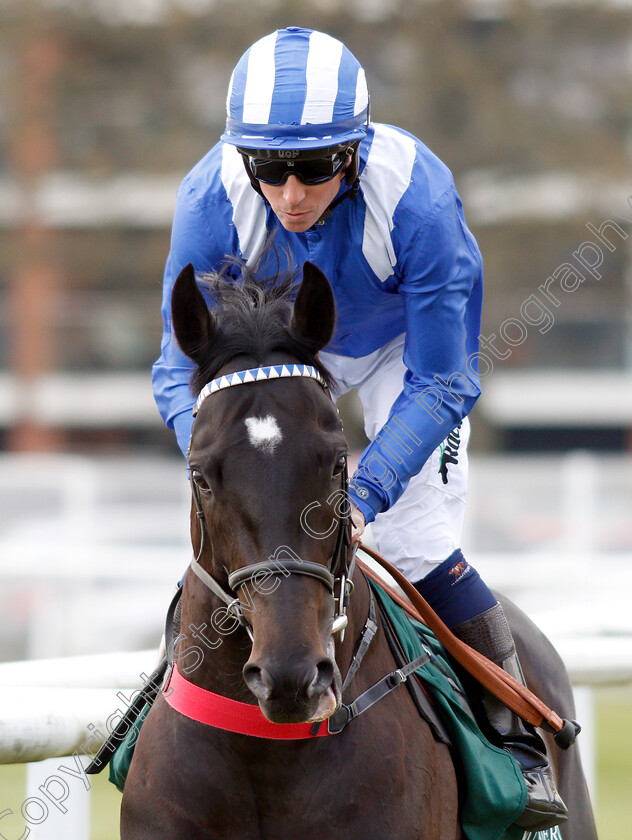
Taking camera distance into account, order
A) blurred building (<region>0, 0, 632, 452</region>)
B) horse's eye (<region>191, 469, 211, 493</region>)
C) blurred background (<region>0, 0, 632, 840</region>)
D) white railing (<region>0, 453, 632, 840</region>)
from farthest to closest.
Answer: blurred building (<region>0, 0, 632, 452</region>) < blurred background (<region>0, 0, 632, 840</region>) < white railing (<region>0, 453, 632, 840</region>) < horse's eye (<region>191, 469, 211, 493</region>)

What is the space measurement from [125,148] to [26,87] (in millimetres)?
1978

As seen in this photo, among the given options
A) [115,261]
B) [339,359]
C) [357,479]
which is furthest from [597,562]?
[115,261]

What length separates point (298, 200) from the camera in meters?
3.20

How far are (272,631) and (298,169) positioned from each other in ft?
4.37

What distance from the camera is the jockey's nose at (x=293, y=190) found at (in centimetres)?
319

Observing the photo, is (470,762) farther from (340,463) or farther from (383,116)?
(383,116)

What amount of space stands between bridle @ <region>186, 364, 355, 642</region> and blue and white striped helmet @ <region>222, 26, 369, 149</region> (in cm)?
69

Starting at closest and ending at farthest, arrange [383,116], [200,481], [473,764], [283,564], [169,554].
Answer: [283,564] < [200,481] < [473,764] < [169,554] < [383,116]

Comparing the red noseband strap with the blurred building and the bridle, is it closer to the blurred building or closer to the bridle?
the bridle

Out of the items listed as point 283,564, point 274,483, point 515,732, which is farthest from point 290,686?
point 515,732

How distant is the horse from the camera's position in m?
2.52

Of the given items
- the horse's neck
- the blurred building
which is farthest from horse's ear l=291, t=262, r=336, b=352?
the blurred building

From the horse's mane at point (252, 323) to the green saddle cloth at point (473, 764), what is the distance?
0.81m

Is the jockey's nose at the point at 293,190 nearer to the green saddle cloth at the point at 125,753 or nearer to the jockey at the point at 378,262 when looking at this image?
the jockey at the point at 378,262
